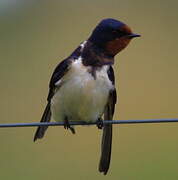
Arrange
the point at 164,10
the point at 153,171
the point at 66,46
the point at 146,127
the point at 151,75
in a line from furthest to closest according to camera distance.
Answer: the point at 164,10, the point at 66,46, the point at 151,75, the point at 146,127, the point at 153,171

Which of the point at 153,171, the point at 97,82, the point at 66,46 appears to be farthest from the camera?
the point at 66,46

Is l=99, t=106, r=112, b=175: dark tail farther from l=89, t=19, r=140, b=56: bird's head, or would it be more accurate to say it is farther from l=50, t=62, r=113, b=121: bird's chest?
l=89, t=19, r=140, b=56: bird's head

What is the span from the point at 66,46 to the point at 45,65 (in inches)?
17.3

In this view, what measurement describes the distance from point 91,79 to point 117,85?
320 centimetres

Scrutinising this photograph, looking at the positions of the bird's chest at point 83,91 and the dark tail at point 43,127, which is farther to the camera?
the dark tail at point 43,127

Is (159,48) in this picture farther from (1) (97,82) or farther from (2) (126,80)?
(1) (97,82)

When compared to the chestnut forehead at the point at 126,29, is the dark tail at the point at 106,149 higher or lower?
lower

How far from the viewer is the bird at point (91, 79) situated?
5352 mm

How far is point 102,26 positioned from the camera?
218 inches

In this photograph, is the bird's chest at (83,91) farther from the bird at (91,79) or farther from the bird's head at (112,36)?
the bird's head at (112,36)

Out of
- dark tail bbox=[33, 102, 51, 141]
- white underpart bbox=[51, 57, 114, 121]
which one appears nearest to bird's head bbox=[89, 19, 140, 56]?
white underpart bbox=[51, 57, 114, 121]

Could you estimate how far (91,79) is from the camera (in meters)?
5.33

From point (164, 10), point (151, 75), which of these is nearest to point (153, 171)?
point (151, 75)

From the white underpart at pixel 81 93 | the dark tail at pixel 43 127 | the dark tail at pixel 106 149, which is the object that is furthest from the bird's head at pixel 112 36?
the dark tail at pixel 43 127
